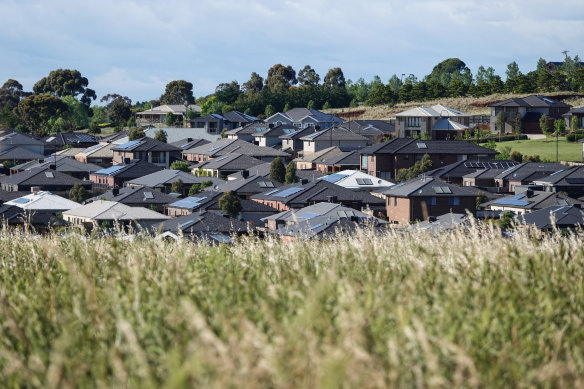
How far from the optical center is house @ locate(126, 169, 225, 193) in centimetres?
6869

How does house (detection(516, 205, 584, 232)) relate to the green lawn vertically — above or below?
above

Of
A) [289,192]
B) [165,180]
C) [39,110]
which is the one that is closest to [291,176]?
[165,180]

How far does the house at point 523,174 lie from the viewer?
62562 mm

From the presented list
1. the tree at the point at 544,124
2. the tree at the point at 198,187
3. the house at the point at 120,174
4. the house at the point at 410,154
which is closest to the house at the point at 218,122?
the house at the point at 120,174

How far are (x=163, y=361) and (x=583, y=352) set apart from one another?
8.60 ft

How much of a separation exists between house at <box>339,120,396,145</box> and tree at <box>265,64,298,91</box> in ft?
174

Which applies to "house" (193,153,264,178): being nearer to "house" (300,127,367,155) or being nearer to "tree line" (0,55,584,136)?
"house" (300,127,367,155)

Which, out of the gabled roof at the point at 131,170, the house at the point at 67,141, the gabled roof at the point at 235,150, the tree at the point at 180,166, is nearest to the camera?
the gabled roof at the point at 131,170

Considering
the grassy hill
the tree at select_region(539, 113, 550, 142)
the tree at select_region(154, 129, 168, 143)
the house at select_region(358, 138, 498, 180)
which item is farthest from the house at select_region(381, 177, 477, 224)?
the grassy hill

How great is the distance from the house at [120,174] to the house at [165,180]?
3448 millimetres

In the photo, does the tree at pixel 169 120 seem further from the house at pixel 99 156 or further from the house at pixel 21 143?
the house at pixel 99 156

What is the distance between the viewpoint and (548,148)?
262 ft

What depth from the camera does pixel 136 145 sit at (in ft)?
288

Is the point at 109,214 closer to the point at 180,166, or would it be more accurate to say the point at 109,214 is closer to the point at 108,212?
the point at 108,212
